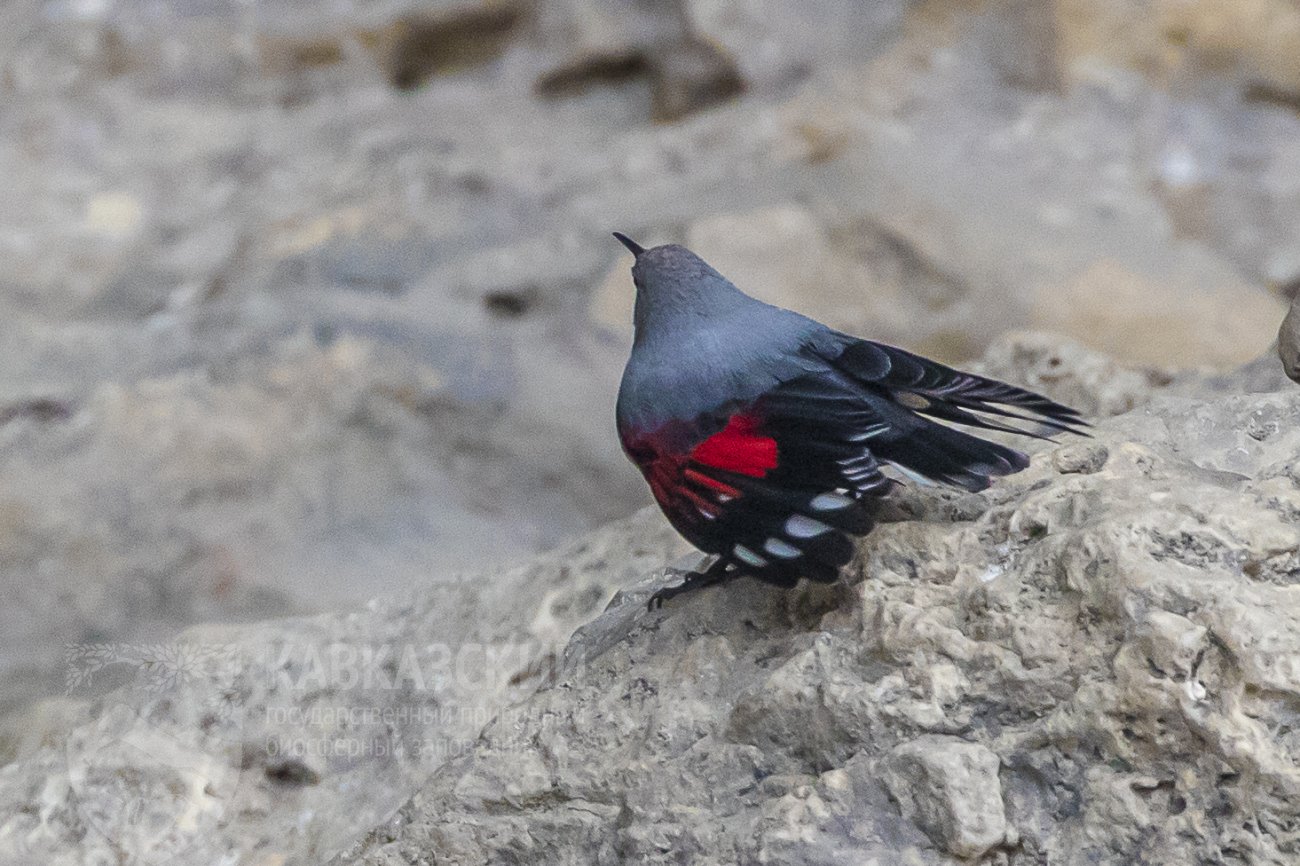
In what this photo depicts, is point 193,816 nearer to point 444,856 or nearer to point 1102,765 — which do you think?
point 444,856

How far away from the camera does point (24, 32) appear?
4.77 meters

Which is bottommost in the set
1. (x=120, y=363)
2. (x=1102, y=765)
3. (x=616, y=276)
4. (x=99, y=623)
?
(x=99, y=623)

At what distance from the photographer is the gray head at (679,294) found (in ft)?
6.25

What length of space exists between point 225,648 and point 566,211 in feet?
7.57

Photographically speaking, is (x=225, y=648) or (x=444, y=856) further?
(x=225, y=648)

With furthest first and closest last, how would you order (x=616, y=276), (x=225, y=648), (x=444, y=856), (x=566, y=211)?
1. (x=566, y=211)
2. (x=616, y=276)
3. (x=225, y=648)
4. (x=444, y=856)

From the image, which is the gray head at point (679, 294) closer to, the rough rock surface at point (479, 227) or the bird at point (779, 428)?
the bird at point (779, 428)

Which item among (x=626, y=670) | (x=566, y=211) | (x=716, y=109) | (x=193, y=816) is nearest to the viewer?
(x=626, y=670)

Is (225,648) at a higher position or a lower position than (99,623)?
higher

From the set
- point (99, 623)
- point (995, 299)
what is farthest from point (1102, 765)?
point (995, 299)

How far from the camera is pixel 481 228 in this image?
13.8 ft

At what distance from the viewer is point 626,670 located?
5.75 feet

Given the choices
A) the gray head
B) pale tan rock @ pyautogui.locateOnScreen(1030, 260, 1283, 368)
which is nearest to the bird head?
the gray head

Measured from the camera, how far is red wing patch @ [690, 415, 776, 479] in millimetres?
1633
